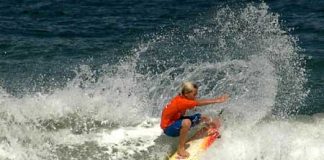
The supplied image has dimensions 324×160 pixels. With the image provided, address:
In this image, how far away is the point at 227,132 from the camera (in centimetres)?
1250

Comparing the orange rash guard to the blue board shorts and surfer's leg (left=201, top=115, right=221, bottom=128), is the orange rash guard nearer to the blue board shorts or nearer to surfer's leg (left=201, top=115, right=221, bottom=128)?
the blue board shorts

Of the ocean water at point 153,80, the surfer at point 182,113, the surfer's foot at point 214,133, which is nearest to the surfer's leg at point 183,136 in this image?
the surfer at point 182,113

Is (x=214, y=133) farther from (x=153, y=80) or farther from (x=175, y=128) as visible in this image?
(x=153, y=80)

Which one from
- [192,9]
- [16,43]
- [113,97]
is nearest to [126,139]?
[113,97]

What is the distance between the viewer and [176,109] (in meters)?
11.7

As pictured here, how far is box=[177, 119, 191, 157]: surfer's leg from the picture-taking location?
11.7 m

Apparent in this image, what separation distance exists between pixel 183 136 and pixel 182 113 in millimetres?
470

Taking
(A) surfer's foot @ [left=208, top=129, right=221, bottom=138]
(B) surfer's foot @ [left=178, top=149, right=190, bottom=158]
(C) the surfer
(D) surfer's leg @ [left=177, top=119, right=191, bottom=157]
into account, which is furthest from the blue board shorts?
(A) surfer's foot @ [left=208, top=129, right=221, bottom=138]

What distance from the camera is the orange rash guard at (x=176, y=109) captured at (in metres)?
11.6

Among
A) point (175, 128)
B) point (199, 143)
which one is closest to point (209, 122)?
point (199, 143)

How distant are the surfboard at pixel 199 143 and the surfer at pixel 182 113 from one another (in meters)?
0.13

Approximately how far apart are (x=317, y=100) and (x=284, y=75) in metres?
1.30

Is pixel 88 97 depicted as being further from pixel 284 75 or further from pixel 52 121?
pixel 284 75

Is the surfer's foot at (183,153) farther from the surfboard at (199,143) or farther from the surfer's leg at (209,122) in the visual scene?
the surfer's leg at (209,122)
